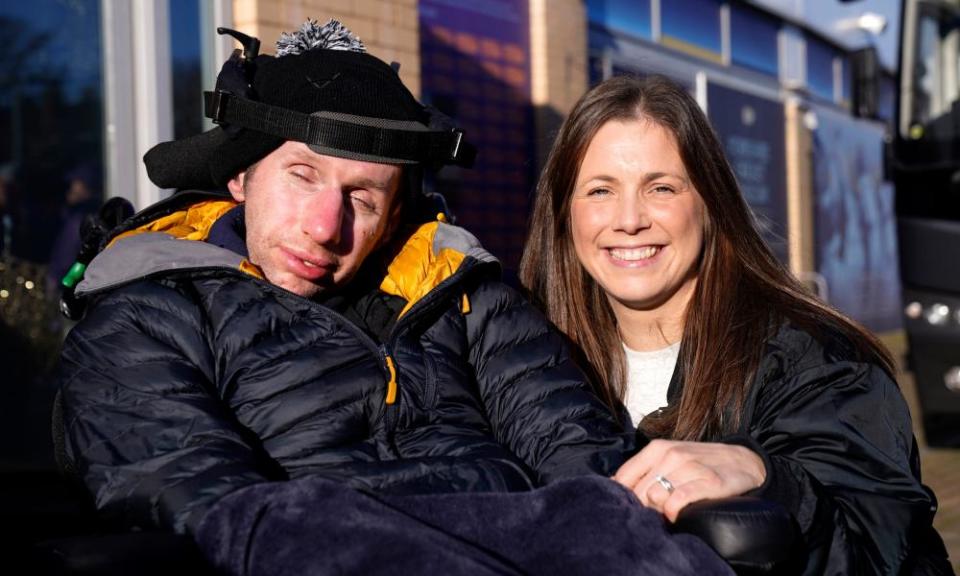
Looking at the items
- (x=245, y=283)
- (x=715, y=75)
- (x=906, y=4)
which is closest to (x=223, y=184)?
(x=245, y=283)

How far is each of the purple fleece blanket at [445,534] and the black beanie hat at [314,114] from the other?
0.85 m

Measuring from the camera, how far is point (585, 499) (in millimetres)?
1848

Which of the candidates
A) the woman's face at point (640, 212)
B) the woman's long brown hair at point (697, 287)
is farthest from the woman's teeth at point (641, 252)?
the woman's long brown hair at point (697, 287)

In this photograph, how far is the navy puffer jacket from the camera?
6.73 feet

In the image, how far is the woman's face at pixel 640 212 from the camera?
277cm

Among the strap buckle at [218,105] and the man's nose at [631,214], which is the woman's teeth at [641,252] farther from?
the strap buckle at [218,105]

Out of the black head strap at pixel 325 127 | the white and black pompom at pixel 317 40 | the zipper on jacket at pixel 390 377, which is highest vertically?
the white and black pompom at pixel 317 40

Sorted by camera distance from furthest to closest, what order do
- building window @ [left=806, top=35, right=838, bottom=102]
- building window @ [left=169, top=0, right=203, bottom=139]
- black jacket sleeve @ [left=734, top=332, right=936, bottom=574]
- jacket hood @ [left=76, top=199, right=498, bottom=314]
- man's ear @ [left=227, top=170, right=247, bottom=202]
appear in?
building window @ [left=806, top=35, right=838, bottom=102], building window @ [left=169, top=0, right=203, bottom=139], man's ear @ [left=227, top=170, right=247, bottom=202], jacket hood @ [left=76, top=199, right=498, bottom=314], black jacket sleeve @ [left=734, top=332, right=936, bottom=574]

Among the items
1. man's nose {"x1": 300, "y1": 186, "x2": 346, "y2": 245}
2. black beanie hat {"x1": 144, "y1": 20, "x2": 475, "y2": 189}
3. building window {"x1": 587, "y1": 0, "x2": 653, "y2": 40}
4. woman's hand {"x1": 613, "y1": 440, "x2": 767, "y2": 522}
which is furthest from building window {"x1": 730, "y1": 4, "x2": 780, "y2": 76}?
woman's hand {"x1": 613, "y1": 440, "x2": 767, "y2": 522}

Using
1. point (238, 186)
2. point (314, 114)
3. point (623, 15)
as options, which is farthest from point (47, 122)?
point (623, 15)

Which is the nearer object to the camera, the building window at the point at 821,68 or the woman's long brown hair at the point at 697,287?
the woman's long brown hair at the point at 697,287

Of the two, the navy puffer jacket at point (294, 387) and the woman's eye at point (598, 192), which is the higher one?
the woman's eye at point (598, 192)

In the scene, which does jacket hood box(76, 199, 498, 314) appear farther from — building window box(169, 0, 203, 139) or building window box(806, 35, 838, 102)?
building window box(806, 35, 838, 102)

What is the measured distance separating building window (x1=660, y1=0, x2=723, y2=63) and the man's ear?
9.59 metres
